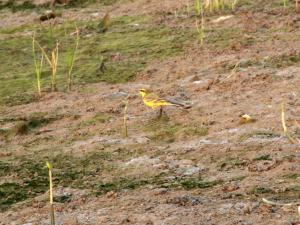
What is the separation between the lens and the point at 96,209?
10.4ft

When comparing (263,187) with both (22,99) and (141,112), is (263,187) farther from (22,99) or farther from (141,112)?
(22,99)

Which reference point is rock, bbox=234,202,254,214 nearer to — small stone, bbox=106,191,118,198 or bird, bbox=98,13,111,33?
small stone, bbox=106,191,118,198

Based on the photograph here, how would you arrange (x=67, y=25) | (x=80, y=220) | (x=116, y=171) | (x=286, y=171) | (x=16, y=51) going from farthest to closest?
(x=67, y=25), (x=16, y=51), (x=116, y=171), (x=286, y=171), (x=80, y=220)

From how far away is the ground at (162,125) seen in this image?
3.14 meters

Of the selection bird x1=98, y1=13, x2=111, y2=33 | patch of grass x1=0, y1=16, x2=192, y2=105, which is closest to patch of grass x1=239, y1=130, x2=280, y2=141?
patch of grass x1=0, y1=16, x2=192, y2=105

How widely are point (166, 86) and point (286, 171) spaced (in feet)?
6.29

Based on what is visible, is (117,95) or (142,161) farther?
(117,95)

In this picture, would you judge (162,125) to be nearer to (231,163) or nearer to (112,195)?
(231,163)

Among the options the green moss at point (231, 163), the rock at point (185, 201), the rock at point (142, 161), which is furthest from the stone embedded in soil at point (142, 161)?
the rock at point (185, 201)

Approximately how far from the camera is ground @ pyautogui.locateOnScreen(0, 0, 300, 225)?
314cm

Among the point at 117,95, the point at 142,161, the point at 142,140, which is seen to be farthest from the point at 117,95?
the point at 142,161

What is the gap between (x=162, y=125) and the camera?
14.1 feet

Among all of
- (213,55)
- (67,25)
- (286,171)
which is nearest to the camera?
(286,171)

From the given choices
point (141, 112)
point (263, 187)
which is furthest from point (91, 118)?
point (263, 187)
